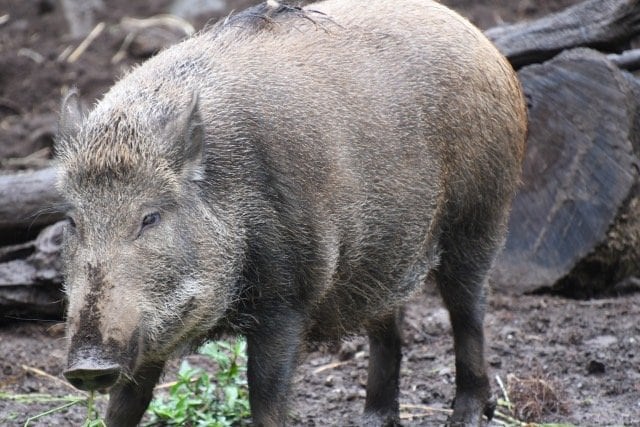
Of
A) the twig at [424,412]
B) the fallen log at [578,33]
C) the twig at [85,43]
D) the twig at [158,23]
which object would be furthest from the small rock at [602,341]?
the twig at [85,43]

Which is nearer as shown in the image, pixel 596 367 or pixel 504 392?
pixel 504 392

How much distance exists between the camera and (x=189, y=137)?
423 centimetres

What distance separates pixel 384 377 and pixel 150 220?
203 centimetres

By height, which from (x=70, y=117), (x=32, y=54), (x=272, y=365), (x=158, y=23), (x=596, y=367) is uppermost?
(x=70, y=117)

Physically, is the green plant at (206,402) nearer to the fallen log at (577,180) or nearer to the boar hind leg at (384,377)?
the boar hind leg at (384,377)

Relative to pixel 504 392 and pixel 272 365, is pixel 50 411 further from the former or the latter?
pixel 504 392

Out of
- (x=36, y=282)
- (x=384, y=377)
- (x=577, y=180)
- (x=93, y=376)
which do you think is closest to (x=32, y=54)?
(x=36, y=282)

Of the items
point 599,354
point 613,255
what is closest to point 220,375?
point 599,354

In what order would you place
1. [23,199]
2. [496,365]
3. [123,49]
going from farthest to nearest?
1. [123,49]
2. [23,199]
3. [496,365]

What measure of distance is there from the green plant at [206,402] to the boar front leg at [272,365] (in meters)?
0.75

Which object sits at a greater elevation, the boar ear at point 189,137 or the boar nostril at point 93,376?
the boar ear at point 189,137

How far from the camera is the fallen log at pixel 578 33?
23.6 feet

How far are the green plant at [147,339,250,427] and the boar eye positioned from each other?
1327mm

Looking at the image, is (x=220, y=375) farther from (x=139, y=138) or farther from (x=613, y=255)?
(x=613, y=255)
